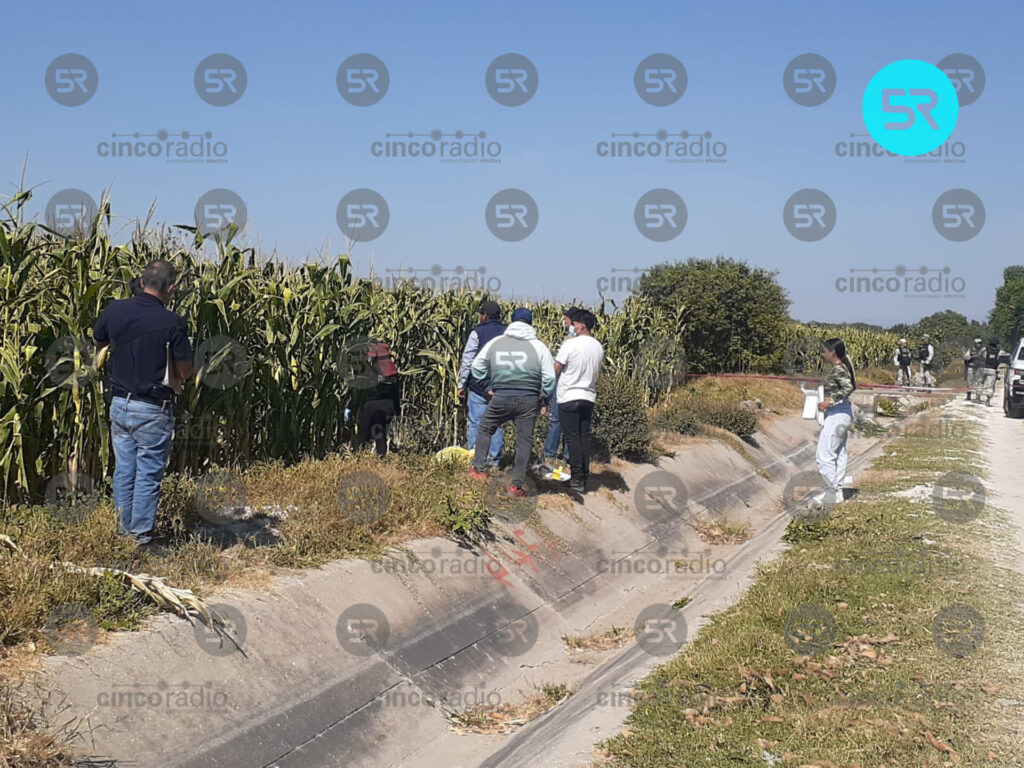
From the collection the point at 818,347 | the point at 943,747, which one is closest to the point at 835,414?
the point at 943,747

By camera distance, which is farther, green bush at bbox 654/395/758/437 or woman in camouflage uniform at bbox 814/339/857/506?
green bush at bbox 654/395/758/437

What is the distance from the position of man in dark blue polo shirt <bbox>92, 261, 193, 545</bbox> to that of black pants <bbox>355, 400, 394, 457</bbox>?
421 centimetres

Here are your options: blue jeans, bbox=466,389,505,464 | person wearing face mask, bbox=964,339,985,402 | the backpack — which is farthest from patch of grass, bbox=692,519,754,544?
person wearing face mask, bbox=964,339,985,402

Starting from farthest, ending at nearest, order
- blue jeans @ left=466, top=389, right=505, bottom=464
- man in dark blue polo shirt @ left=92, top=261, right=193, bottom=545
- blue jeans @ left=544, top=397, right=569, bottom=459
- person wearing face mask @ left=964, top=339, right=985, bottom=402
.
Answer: person wearing face mask @ left=964, top=339, right=985, bottom=402 → blue jeans @ left=544, top=397, right=569, bottom=459 → blue jeans @ left=466, top=389, right=505, bottom=464 → man in dark blue polo shirt @ left=92, top=261, right=193, bottom=545

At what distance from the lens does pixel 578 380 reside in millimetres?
10375

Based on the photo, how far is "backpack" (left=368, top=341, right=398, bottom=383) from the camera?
10.6 meters

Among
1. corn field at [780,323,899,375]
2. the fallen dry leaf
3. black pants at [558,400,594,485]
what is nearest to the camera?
the fallen dry leaf

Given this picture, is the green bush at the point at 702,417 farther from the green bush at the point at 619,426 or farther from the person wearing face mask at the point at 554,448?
the person wearing face mask at the point at 554,448

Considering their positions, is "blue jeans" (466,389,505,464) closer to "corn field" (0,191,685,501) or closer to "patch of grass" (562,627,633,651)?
"corn field" (0,191,685,501)

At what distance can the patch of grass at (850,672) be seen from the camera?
497 cm

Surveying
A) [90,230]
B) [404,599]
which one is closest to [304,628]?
[404,599]

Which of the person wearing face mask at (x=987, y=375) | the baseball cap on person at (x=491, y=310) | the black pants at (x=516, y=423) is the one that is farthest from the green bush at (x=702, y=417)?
the person wearing face mask at (x=987, y=375)

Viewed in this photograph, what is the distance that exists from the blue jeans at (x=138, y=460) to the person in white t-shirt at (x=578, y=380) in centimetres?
508

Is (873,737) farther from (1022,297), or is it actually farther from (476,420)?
(1022,297)
